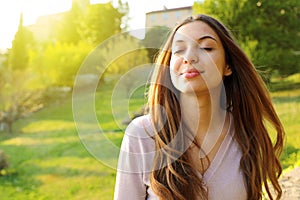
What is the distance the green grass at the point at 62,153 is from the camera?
14.3ft

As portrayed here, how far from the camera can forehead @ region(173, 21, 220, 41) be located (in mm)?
992

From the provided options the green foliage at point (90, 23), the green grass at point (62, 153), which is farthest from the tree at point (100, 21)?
the green grass at point (62, 153)

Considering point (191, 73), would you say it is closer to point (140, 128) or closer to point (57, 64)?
point (140, 128)

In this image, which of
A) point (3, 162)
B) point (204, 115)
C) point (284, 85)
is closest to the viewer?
point (204, 115)

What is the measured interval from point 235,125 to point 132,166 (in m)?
0.30

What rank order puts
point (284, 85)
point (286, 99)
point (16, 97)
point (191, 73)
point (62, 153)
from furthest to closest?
point (284, 85), point (286, 99), point (16, 97), point (62, 153), point (191, 73)

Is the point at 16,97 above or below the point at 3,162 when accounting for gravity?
above

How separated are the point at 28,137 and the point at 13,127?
0.81 ft

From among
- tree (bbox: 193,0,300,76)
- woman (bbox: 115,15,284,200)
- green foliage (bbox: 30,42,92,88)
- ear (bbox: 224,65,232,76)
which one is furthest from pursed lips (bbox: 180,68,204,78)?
green foliage (bbox: 30,42,92,88)

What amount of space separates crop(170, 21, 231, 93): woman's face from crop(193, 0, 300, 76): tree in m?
4.87

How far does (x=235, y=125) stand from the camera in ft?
3.72

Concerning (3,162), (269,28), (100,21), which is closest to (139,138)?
(3,162)

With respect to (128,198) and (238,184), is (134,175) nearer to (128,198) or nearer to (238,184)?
(128,198)

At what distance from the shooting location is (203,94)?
1.01 metres
